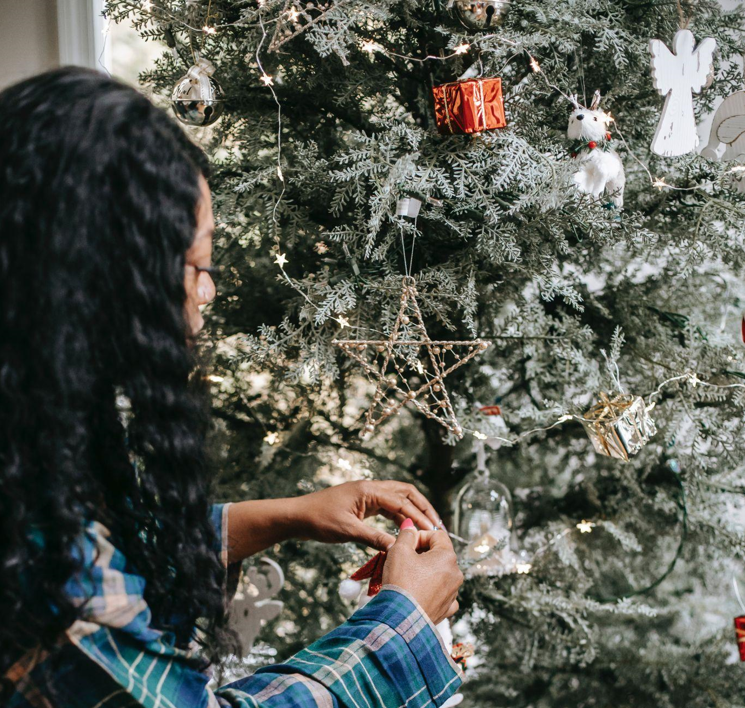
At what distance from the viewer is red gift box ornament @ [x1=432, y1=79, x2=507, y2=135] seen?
0.82 m

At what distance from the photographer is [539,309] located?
111 cm

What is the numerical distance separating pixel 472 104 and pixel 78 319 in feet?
1.75

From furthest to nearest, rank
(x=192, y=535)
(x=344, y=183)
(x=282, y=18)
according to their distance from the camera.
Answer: (x=344, y=183), (x=282, y=18), (x=192, y=535)

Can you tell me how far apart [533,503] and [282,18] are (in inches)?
35.3

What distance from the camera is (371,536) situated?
0.83 metres

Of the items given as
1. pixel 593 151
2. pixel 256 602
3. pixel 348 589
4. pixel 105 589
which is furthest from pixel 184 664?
pixel 593 151

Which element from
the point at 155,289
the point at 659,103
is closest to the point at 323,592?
the point at 155,289

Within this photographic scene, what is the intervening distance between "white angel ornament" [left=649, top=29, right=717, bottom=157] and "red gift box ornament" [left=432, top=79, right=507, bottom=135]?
203 millimetres

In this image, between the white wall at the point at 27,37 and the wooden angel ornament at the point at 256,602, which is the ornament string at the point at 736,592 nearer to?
the wooden angel ornament at the point at 256,602

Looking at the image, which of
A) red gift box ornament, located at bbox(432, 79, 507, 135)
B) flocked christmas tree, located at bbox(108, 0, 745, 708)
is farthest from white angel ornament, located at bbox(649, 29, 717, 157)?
red gift box ornament, located at bbox(432, 79, 507, 135)

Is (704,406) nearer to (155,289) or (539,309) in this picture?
(539,309)

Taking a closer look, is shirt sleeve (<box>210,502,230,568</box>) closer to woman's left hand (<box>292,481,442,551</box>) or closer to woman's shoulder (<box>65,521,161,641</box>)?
woman's left hand (<box>292,481,442,551</box>)

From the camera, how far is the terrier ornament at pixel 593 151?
0.89 m

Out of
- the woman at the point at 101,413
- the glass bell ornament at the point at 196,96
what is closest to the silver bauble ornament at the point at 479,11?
the glass bell ornament at the point at 196,96
